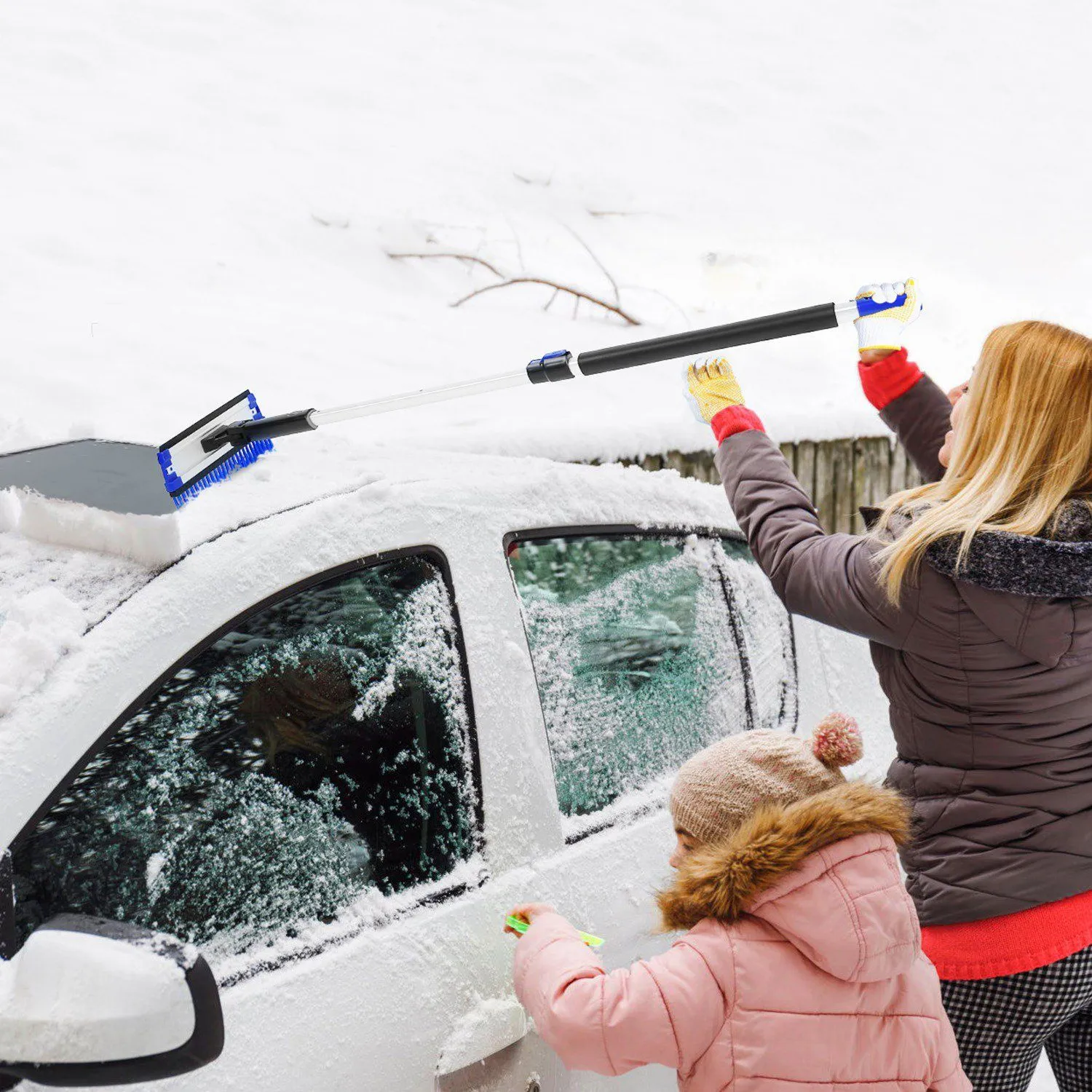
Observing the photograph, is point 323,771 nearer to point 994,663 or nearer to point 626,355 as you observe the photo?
point 626,355

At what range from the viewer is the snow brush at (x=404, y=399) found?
73.2 inches

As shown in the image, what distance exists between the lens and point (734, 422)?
2016 mm

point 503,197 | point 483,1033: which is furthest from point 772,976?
point 503,197

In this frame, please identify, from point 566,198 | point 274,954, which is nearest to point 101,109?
point 566,198

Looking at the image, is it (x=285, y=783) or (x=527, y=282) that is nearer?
(x=285, y=783)

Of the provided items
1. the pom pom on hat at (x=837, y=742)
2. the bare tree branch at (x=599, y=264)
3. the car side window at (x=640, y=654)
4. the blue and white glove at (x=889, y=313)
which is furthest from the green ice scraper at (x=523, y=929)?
the bare tree branch at (x=599, y=264)

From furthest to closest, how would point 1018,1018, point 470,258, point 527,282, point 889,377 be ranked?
point 527,282
point 470,258
point 889,377
point 1018,1018

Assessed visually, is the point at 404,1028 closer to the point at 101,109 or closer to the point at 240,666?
the point at 240,666

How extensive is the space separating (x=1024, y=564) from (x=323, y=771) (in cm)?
104

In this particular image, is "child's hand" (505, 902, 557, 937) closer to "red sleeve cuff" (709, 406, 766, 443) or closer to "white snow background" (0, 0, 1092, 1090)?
"red sleeve cuff" (709, 406, 766, 443)

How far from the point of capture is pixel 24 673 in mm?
1359

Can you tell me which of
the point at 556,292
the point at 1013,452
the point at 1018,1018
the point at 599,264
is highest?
the point at 599,264

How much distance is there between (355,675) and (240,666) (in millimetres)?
183

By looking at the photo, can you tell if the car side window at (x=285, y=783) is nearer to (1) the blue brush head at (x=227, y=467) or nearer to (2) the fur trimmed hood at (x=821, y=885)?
(1) the blue brush head at (x=227, y=467)
